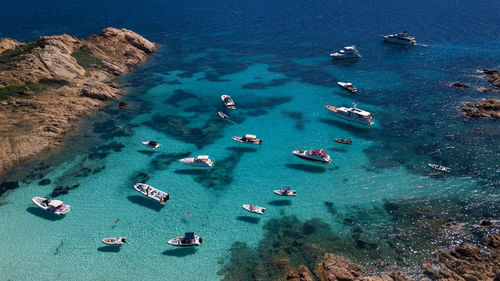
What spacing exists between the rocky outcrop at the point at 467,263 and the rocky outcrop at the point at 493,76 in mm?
62554

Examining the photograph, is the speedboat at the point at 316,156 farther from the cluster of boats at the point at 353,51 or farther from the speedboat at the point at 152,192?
the cluster of boats at the point at 353,51

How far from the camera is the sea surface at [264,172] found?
128 feet

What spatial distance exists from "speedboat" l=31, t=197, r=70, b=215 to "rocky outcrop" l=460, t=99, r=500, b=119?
3341 inches

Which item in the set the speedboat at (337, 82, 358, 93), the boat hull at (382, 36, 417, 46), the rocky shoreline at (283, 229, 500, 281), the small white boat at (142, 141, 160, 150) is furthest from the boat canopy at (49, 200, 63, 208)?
the boat hull at (382, 36, 417, 46)

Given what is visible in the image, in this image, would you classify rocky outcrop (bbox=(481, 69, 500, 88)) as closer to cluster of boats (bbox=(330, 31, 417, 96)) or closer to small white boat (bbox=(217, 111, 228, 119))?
cluster of boats (bbox=(330, 31, 417, 96))

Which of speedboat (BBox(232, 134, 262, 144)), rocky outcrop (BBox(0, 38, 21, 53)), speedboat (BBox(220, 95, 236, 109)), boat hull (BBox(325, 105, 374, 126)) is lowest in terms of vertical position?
speedboat (BBox(232, 134, 262, 144))

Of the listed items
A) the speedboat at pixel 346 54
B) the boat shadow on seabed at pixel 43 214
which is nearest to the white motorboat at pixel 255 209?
the boat shadow on seabed at pixel 43 214

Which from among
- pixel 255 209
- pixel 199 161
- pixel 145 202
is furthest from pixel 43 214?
pixel 255 209

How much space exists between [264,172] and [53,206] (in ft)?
112

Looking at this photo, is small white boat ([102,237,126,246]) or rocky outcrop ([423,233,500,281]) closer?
rocky outcrop ([423,233,500,281])

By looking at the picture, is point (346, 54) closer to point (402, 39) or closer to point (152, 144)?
point (402, 39)

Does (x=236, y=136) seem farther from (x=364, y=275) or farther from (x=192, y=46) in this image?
(x=192, y=46)

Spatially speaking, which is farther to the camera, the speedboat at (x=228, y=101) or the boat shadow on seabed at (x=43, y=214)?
the speedboat at (x=228, y=101)

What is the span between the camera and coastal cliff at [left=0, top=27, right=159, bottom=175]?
5866 cm
